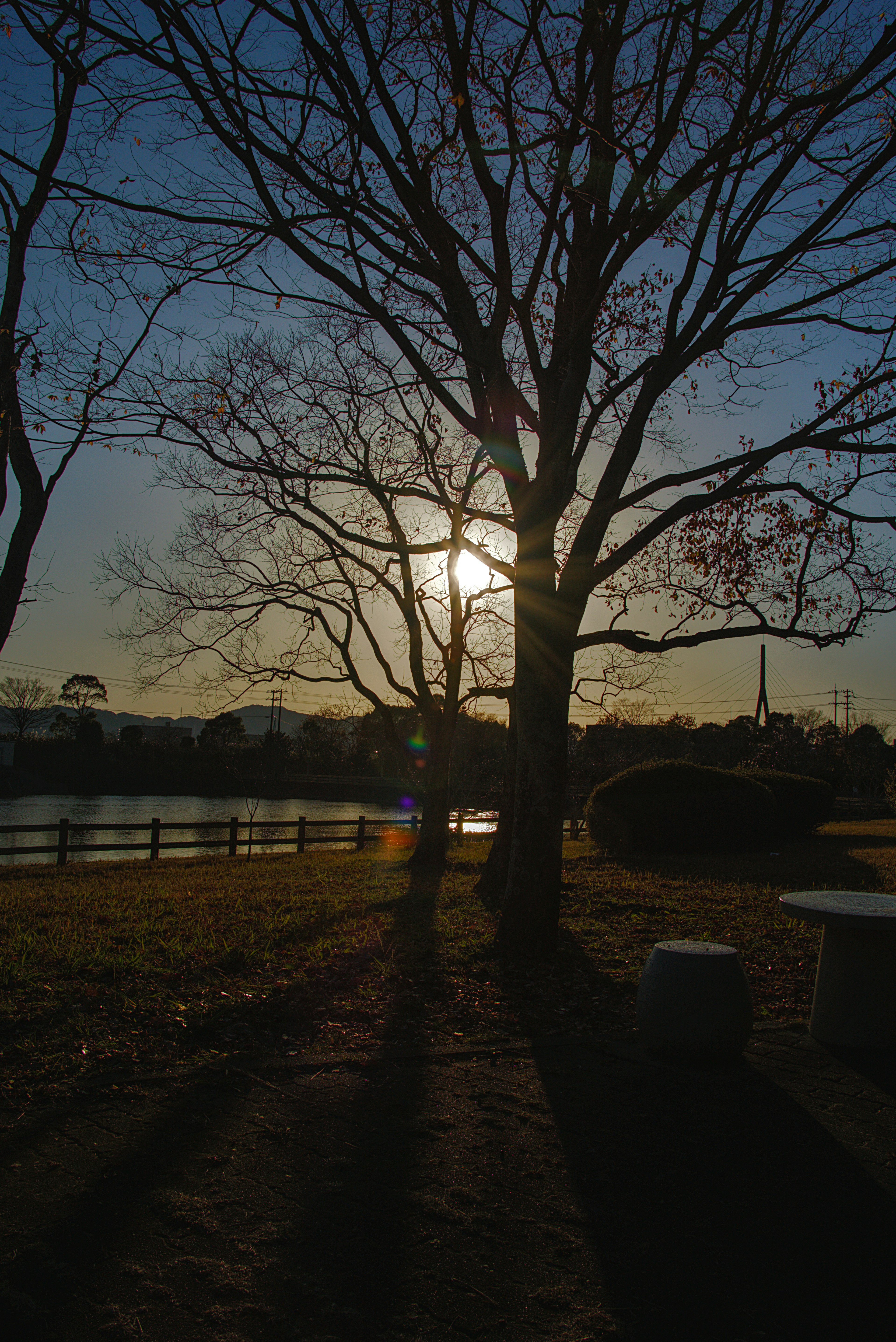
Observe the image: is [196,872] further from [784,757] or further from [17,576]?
[784,757]

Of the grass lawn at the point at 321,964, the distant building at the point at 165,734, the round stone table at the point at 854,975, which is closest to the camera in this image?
the grass lawn at the point at 321,964

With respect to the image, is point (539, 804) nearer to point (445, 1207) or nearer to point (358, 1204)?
point (445, 1207)

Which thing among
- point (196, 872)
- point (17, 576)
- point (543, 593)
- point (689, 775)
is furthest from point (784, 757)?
point (17, 576)

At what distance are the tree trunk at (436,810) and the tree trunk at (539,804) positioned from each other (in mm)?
9189

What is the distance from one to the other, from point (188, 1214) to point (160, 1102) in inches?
44.8

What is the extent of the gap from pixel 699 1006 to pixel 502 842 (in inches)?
282

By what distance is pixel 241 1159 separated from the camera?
11.2 feet

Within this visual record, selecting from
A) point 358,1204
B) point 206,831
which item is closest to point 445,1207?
point 358,1204

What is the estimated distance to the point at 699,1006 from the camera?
15.9 ft

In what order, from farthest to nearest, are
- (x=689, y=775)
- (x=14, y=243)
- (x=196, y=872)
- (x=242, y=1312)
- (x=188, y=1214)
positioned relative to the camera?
1. (x=689, y=775)
2. (x=196, y=872)
3. (x=14, y=243)
4. (x=188, y=1214)
5. (x=242, y=1312)

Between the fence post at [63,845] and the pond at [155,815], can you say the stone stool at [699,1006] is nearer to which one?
the pond at [155,815]

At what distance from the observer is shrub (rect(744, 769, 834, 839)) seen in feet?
66.3

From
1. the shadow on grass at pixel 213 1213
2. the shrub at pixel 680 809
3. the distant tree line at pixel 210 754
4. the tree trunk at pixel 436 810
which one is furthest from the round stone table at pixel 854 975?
the distant tree line at pixel 210 754

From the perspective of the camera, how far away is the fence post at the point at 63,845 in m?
16.5
